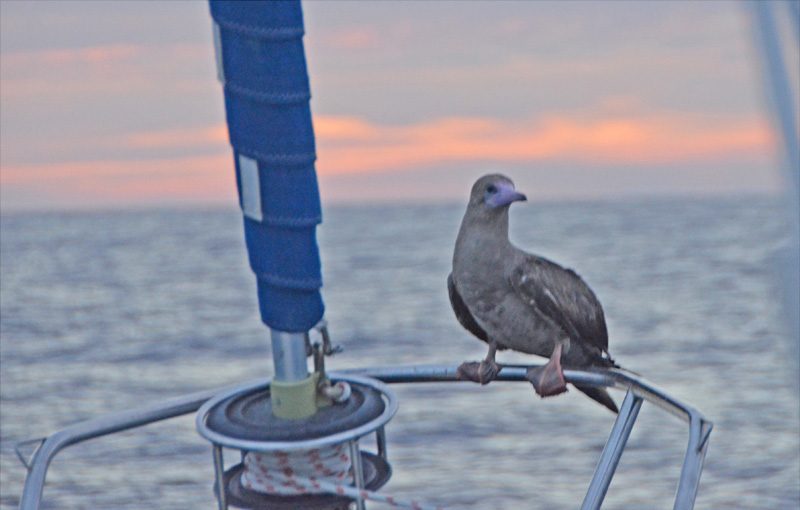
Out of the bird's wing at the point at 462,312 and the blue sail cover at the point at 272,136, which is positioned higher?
the blue sail cover at the point at 272,136

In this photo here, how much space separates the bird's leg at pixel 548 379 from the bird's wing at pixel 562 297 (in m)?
0.49

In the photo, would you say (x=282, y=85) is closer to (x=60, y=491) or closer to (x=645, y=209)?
(x=60, y=491)

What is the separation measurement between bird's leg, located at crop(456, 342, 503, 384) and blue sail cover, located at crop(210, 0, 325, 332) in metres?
0.96

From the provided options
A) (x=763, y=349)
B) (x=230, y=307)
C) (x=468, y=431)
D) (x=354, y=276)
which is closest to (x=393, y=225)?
(x=354, y=276)

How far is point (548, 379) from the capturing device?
11.3ft

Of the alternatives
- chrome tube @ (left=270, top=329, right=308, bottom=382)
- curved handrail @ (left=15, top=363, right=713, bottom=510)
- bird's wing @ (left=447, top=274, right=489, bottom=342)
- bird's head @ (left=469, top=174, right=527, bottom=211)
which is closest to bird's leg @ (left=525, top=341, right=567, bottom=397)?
curved handrail @ (left=15, top=363, right=713, bottom=510)

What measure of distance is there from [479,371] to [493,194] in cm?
67

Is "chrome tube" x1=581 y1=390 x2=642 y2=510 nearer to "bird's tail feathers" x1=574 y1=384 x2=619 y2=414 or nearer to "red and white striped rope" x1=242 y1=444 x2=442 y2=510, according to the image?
"red and white striped rope" x1=242 y1=444 x2=442 y2=510

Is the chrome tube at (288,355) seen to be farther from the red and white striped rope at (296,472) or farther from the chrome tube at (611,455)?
the chrome tube at (611,455)

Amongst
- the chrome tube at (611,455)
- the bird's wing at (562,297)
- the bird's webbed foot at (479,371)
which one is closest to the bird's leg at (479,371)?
the bird's webbed foot at (479,371)

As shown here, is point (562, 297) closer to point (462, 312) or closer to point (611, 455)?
point (462, 312)

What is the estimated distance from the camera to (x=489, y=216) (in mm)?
3830

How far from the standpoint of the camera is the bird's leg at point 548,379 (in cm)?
342

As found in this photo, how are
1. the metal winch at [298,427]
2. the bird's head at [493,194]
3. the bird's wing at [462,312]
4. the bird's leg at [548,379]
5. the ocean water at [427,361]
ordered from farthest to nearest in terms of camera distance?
1. the ocean water at [427,361]
2. the bird's wing at [462,312]
3. the bird's head at [493,194]
4. the bird's leg at [548,379]
5. the metal winch at [298,427]
